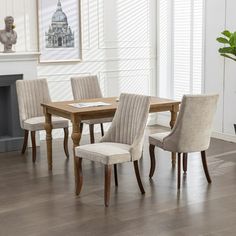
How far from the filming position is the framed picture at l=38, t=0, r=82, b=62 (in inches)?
271

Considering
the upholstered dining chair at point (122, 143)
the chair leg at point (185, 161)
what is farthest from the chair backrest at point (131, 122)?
the chair leg at point (185, 161)

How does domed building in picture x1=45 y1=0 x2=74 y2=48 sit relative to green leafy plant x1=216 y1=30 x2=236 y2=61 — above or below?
above

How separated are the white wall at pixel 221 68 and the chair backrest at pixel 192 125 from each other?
2.14m

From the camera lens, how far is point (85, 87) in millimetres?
6582

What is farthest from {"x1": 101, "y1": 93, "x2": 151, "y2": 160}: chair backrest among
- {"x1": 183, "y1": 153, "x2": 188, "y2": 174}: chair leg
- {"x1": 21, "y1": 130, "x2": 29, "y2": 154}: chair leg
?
{"x1": 21, "y1": 130, "x2": 29, "y2": 154}: chair leg

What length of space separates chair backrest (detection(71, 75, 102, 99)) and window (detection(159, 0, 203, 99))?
157 centimetres

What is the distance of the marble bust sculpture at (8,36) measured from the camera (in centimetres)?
628

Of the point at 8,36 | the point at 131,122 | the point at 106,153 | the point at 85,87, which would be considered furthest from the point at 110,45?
the point at 106,153

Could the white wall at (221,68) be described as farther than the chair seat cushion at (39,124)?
Yes

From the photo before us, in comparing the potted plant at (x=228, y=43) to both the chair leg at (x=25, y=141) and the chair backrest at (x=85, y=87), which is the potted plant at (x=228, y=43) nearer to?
the chair backrest at (x=85, y=87)

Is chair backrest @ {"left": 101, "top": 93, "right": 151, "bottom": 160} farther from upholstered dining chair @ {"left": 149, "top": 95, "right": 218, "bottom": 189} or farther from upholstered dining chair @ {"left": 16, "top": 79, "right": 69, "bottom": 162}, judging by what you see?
upholstered dining chair @ {"left": 16, "top": 79, "right": 69, "bottom": 162}

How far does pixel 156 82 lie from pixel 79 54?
4.74ft

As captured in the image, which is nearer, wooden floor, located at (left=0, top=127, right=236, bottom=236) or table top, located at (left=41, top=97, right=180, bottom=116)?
wooden floor, located at (left=0, top=127, right=236, bottom=236)

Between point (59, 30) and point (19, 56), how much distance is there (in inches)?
35.5
